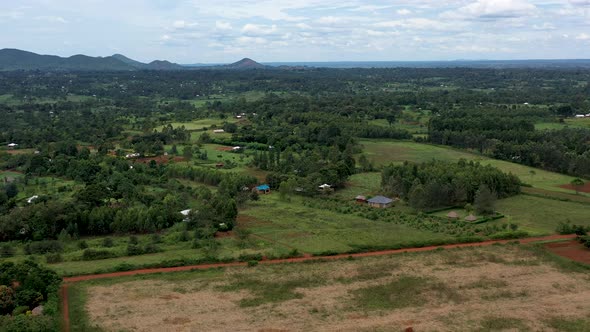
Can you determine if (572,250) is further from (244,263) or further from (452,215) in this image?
(244,263)

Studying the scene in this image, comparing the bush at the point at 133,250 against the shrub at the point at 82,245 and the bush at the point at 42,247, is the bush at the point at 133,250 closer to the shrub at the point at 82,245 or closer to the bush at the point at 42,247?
the shrub at the point at 82,245

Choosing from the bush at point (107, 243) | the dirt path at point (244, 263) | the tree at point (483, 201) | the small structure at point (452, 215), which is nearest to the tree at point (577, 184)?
the tree at point (483, 201)

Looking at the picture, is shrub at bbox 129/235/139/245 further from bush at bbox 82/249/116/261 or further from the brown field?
the brown field

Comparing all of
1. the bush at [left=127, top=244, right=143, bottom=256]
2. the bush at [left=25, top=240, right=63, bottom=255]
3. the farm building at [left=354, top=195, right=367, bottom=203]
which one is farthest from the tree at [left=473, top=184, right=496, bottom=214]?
the bush at [left=25, top=240, right=63, bottom=255]

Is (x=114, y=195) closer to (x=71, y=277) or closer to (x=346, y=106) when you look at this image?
(x=71, y=277)

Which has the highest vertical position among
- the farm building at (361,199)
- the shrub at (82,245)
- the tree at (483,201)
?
the tree at (483,201)

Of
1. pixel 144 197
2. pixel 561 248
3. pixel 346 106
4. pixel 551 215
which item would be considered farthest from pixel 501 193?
pixel 346 106
